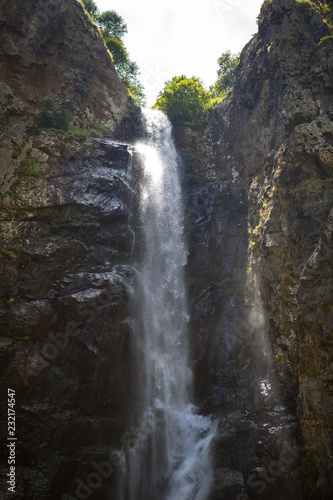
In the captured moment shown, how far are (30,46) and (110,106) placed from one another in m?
6.00

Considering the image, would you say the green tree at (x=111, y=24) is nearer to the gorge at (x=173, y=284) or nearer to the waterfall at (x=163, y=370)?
the gorge at (x=173, y=284)

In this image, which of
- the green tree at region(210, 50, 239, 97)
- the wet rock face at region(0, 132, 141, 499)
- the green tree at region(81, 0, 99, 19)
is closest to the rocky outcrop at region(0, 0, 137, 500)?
the wet rock face at region(0, 132, 141, 499)

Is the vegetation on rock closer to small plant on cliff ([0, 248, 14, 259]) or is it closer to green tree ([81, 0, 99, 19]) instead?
green tree ([81, 0, 99, 19])

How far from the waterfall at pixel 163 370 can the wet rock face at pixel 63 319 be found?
0.88 m

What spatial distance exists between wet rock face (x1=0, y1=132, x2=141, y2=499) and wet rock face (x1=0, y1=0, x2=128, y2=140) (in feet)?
9.27

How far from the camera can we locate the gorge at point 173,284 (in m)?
10.0

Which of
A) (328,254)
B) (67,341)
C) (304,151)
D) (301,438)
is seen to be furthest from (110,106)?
(301,438)

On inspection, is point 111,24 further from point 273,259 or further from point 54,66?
point 273,259

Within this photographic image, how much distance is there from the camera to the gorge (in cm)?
1001

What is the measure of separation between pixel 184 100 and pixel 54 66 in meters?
10.3

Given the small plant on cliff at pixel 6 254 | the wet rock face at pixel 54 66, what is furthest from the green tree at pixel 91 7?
the small plant on cliff at pixel 6 254

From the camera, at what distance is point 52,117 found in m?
16.6

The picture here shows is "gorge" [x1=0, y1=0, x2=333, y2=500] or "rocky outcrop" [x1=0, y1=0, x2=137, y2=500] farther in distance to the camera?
"rocky outcrop" [x1=0, y1=0, x2=137, y2=500]

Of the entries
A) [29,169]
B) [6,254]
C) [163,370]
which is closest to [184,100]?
[29,169]
